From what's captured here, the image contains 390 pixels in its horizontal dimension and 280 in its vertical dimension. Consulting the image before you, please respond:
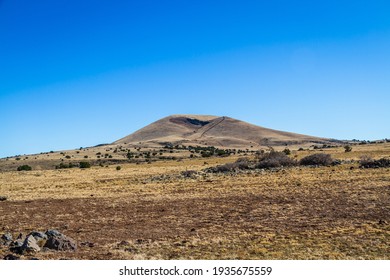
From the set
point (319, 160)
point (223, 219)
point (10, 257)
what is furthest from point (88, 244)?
point (319, 160)

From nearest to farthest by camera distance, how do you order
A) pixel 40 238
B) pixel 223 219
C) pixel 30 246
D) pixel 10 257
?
pixel 10 257 < pixel 30 246 < pixel 40 238 < pixel 223 219

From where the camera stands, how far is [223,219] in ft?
55.7

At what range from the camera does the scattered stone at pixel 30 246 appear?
12.2m

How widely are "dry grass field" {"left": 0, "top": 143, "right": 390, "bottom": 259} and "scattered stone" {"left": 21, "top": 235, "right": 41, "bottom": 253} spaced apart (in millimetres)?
471

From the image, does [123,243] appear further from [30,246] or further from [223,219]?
[223,219]

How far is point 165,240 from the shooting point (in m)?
13.5

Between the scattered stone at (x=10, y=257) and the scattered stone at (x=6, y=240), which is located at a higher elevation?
the scattered stone at (x=10, y=257)

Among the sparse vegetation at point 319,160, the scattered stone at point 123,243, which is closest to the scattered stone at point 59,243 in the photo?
the scattered stone at point 123,243

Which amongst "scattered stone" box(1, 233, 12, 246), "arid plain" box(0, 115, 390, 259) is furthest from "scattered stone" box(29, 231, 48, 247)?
"scattered stone" box(1, 233, 12, 246)

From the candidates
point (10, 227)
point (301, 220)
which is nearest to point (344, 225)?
point (301, 220)

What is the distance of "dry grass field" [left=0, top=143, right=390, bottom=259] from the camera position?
465 inches

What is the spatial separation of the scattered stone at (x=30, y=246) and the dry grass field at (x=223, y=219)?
47cm

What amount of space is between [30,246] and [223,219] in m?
8.17

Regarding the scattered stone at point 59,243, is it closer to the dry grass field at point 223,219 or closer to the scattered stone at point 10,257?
the dry grass field at point 223,219
